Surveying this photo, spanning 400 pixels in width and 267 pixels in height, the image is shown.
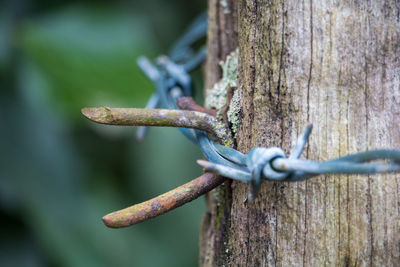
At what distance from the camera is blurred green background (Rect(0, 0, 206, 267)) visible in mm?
1934

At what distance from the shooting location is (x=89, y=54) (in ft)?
6.75

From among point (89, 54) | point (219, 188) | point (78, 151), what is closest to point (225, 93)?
point (219, 188)

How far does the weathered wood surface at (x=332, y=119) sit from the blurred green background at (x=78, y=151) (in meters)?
1.28

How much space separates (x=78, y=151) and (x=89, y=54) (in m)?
0.53

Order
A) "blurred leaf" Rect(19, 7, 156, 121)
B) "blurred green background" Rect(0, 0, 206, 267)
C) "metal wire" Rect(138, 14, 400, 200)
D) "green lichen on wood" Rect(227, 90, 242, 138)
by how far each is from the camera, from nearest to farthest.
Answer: "metal wire" Rect(138, 14, 400, 200) < "green lichen on wood" Rect(227, 90, 242, 138) < "blurred leaf" Rect(19, 7, 156, 121) < "blurred green background" Rect(0, 0, 206, 267)

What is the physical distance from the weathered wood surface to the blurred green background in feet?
4.20

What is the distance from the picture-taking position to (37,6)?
7.64 ft

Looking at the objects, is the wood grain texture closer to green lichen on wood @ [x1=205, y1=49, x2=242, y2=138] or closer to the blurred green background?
green lichen on wood @ [x1=205, y1=49, x2=242, y2=138]

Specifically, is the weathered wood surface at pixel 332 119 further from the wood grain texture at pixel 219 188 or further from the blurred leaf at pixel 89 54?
the blurred leaf at pixel 89 54

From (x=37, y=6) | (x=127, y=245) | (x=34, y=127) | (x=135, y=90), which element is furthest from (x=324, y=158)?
(x=37, y=6)

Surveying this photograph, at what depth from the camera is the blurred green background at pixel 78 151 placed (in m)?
1.93

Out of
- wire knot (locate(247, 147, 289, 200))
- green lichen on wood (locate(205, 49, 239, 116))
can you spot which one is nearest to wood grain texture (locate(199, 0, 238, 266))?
green lichen on wood (locate(205, 49, 239, 116))

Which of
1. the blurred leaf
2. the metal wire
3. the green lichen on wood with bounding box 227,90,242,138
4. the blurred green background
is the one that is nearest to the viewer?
the metal wire

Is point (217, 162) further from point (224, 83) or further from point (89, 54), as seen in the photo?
point (89, 54)
